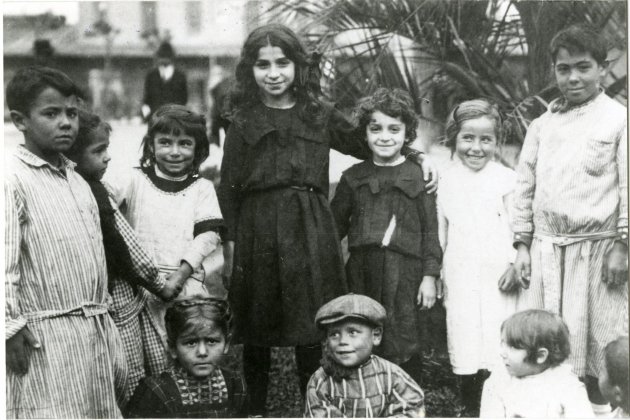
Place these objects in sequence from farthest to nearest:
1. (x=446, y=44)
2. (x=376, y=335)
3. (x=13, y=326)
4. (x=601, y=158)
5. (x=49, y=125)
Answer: (x=446, y=44) < (x=601, y=158) < (x=376, y=335) < (x=49, y=125) < (x=13, y=326)

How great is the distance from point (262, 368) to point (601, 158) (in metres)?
1.78

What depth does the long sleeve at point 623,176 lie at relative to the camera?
12.8 feet

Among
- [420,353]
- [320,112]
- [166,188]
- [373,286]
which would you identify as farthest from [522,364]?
[166,188]

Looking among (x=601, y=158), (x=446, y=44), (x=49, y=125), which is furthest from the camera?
(x=446, y=44)

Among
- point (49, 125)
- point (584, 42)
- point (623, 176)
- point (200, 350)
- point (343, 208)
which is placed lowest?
point (200, 350)

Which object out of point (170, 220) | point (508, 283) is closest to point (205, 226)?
point (170, 220)

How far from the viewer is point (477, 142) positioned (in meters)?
4.05

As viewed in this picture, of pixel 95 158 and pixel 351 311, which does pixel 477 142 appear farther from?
pixel 95 158

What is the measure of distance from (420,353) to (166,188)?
136 centimetres

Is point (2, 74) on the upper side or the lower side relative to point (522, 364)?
upper

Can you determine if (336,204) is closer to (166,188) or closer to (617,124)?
(166,188)

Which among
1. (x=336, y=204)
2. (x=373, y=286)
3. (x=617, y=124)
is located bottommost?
(x=373, y=286)

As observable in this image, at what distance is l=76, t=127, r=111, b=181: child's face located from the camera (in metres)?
3.88

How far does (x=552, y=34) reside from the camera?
409cm
